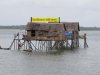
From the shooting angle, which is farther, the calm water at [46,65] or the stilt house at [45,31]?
the stilt house at [45,31]

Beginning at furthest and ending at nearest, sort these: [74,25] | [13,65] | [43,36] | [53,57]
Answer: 1. [74,25]
2. [43,36]
3. [53,57]
4. [13,65]

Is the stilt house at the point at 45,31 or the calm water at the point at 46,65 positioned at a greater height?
the stilt house at the point at 45,31

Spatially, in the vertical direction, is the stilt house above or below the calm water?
above

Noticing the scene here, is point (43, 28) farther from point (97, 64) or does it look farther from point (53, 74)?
point (53, 74)

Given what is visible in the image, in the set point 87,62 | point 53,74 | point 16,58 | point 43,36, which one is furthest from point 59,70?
point 43,36

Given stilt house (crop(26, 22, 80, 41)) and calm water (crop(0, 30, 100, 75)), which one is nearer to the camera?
calm water (crop(0, 30, 100, 75))

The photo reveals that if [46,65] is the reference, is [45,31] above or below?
above

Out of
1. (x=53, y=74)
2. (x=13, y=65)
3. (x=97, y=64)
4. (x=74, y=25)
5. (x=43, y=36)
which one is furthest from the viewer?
(x=74, y=25)

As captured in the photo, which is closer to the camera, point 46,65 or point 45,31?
point 46,65

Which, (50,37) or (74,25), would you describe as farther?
(74,25)

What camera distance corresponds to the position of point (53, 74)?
58844 millimetres

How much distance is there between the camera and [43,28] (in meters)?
87.9

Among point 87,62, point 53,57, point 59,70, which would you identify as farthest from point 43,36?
point 59,70

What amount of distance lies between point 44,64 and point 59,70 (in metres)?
6.93
